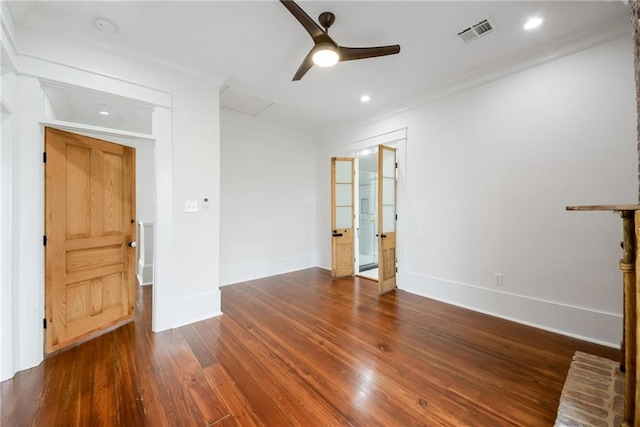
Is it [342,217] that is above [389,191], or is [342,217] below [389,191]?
below

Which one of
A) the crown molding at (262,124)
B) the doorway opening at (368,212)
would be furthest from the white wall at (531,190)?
the doorway opening at (368,212)

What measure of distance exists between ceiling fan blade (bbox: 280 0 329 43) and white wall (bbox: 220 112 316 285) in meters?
2.86

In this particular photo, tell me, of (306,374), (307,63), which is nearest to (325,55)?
(307,63)

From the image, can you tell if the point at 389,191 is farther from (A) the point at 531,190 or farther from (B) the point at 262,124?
(B) the point at 262,124

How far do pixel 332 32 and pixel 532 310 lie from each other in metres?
3.72

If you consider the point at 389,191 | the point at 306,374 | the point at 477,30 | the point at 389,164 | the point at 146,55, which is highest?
the point at 477,30

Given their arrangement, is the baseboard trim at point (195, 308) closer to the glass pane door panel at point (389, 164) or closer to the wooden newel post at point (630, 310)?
the glass pane door panel at point (389, 164)

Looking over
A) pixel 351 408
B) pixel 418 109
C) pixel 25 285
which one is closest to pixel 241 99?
pixel 418 109

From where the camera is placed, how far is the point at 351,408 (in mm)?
1687

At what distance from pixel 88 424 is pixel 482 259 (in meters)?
4.01

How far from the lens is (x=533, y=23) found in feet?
7.75

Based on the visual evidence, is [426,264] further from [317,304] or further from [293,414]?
[293,414]

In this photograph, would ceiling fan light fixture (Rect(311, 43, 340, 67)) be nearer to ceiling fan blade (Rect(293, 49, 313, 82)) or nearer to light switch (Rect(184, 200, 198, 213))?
ceiling fan blade (Rect(293, 49, 313, 82))

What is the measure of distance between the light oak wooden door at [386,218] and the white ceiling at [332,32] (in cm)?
118
